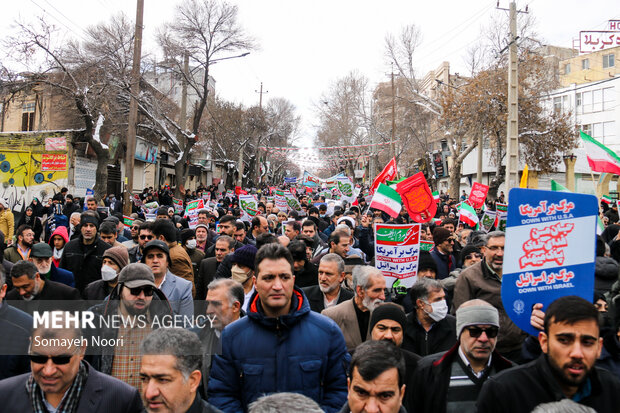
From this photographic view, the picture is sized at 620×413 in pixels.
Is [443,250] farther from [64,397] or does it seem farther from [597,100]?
[597,100]

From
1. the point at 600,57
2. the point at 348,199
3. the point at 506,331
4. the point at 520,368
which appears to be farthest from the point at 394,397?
the point at 600,57

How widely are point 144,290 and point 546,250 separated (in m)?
2.58

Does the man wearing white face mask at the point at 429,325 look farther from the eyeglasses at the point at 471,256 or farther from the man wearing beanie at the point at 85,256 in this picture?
the man wearing beanie at the point at 85,256

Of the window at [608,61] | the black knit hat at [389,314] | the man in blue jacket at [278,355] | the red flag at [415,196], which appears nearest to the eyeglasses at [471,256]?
the black knit hat at [389,314]

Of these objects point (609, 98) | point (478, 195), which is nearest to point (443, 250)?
point (478, 195)

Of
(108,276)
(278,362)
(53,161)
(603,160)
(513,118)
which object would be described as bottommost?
(278,362)

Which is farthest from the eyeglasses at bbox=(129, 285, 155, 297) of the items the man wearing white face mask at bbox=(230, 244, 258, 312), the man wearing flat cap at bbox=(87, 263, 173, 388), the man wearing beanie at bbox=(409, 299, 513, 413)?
the man wearing beanie at bbox=(409, 299, 513, 413)

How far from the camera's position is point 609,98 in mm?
42719

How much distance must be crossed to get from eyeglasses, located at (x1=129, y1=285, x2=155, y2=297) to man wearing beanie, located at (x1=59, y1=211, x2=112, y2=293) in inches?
131

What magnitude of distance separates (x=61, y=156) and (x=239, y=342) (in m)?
25.6

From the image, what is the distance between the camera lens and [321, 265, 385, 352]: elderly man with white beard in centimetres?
414

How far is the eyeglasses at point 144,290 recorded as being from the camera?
3.39 m

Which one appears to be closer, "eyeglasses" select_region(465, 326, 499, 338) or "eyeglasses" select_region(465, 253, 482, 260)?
"eyeglasses" select_region(465, 326, 499, 338)

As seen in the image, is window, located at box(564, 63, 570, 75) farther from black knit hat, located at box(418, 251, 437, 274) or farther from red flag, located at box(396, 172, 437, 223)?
black knit hat, located at box(418, 251, 437, 274)
